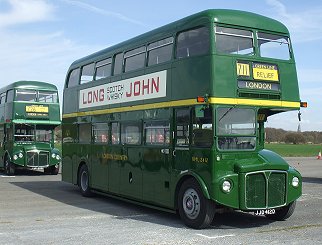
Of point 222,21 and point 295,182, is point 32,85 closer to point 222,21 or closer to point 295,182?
point 222,21

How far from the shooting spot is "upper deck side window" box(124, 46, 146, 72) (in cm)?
1145

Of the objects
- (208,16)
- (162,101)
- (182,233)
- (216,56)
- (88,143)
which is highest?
(208,16)

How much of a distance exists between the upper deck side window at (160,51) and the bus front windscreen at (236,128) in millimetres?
2038

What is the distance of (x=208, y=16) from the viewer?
914 cm

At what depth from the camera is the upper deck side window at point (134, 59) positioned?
451 inches

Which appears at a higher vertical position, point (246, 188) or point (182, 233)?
point (246, 188)

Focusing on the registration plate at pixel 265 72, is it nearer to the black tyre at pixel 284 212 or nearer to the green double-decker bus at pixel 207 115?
the green double-decker bus at pixel 207 115

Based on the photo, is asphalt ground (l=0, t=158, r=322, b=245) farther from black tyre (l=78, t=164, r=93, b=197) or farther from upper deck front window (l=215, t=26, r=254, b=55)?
upper deck front window (l=215, t=26, r=254, b=55)

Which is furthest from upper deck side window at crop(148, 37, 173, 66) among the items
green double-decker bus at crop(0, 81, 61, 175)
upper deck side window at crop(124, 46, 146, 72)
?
green double-decker bus at crop(0, 81, 61, 175)

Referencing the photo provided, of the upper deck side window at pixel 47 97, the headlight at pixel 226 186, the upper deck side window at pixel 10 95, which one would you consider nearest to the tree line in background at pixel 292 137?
the upper deck side window at pixel 47 97

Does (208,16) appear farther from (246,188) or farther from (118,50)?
(118,50)

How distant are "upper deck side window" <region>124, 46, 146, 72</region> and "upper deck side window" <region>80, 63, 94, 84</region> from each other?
2.27 meters

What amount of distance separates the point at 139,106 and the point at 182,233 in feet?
12.3

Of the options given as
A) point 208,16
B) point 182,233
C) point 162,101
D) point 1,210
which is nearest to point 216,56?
point 208,16
